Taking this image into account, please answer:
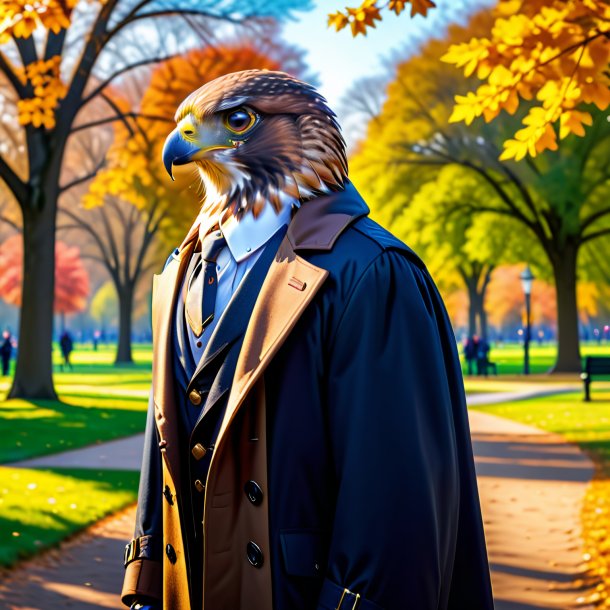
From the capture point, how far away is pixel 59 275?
68188 millimetres

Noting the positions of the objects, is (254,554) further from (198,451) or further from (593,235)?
(593,235)

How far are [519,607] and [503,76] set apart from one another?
363 cm

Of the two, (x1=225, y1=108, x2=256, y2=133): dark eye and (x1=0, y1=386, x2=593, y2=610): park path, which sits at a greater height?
(x1=225, y1=108, x2=256, y2=133): dark eye

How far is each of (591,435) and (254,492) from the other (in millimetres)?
12485

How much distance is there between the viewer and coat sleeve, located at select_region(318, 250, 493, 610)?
180cm

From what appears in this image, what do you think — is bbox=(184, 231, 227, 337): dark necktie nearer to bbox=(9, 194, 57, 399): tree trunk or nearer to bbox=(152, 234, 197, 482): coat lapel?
bbox=(152, 234, 197, 482): coat lapel

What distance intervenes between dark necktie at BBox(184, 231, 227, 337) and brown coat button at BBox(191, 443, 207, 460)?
0.25 metres

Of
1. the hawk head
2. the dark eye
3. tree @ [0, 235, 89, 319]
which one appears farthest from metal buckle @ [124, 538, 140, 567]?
tree @ [0, 235, 89, 319]

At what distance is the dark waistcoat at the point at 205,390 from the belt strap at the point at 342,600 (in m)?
0.37

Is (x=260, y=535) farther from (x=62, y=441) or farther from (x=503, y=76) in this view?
(x=62, y=441)

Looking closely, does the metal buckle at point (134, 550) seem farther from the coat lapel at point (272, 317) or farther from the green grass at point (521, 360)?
the green grass at point (521, 360)

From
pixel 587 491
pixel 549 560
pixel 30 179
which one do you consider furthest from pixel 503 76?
pixel 30 179

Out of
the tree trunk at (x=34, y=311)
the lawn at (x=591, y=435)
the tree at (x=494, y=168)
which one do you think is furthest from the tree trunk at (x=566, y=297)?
the tree trunk at (x=34, y=311)

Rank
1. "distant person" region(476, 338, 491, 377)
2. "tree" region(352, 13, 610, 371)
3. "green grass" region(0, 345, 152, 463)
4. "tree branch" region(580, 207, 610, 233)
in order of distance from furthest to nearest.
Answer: "distant person" region(476, 338, 491, 377) < "tree branch" region(580, 207, 610, 233) < "tree" region(352, 13, 610, 371) < "green grass" region(0, 345, 152, 463)
